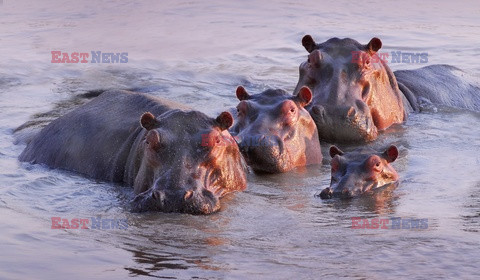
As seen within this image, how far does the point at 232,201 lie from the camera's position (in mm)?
7957

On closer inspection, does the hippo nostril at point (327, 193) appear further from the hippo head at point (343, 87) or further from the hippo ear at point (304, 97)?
the hippo head at point (343, 87)

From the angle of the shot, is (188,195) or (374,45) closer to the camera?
(188,195)

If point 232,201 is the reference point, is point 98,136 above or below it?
above

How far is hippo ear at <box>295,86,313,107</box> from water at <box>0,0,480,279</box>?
58 cm

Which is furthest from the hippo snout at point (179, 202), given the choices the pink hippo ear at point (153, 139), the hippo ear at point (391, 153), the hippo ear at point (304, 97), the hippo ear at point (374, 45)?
the hippo ear at point (374, 45)

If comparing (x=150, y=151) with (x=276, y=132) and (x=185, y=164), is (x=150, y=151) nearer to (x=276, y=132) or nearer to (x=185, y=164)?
(x=185, y=164)

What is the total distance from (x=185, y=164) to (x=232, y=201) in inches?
23.5

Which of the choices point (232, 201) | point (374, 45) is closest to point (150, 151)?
point (232, 201)

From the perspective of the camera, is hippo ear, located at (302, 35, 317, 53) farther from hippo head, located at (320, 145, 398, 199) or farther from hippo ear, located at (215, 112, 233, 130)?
hippo ear, located at (215, 112, 233, 130)

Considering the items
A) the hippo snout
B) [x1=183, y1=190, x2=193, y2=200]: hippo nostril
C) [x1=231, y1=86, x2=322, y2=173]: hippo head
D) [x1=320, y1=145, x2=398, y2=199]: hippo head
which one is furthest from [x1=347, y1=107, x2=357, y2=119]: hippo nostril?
[x1=183, y1=190, x2=193, y2=200]: hippo nostril

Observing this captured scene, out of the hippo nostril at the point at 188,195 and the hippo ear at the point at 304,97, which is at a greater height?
the hippo ear at the point at 304,97

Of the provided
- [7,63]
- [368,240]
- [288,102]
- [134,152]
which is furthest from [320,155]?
[7,63]

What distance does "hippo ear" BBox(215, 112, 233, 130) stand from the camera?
7840 mm

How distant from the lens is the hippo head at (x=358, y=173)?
825cm
